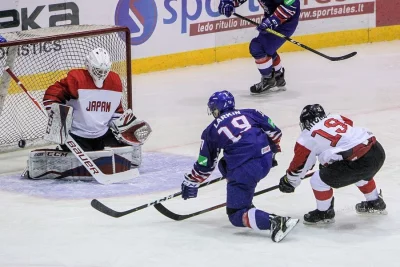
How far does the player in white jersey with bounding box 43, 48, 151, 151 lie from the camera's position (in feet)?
21.9

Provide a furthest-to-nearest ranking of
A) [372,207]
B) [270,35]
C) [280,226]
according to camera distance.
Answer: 1. [270,35]
2. [372,207]
3. [280,226]

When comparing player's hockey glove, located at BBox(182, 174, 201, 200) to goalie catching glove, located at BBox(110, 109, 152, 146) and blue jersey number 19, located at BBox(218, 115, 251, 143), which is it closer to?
blue jersey number 19, located at BBox(218, 115, 251, 143)

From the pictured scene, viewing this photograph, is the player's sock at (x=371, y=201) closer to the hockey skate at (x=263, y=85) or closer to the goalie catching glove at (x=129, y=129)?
the goalie catching glove at (x=129, y=129)

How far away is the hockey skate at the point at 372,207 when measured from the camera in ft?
19.4

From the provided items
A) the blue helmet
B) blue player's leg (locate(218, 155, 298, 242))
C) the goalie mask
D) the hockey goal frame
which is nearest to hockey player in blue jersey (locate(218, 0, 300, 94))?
the hockey goal frame

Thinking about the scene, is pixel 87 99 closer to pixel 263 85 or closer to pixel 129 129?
pixel 129 129

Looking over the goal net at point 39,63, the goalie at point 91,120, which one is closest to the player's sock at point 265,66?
the goal net at point 39,63

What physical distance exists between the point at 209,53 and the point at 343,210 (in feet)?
13.9

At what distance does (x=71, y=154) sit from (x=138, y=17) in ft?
9.82

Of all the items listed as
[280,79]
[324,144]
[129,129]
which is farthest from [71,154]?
[280,79]

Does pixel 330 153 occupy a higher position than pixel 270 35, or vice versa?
pixel 330 153

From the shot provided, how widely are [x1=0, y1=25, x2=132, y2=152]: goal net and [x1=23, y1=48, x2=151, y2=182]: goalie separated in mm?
642

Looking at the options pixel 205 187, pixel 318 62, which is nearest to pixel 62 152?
pixel 205 187

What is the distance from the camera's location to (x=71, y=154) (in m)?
6.72
